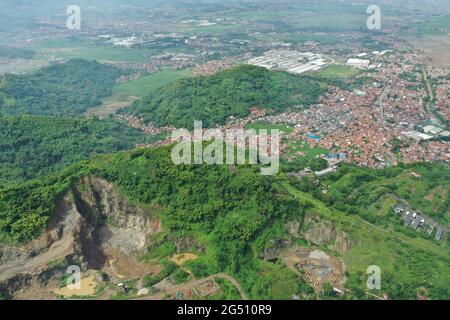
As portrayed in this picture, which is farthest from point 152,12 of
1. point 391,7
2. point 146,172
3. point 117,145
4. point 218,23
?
point 146,172

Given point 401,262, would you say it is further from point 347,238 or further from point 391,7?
point 391,7

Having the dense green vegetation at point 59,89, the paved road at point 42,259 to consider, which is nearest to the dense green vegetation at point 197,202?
the paved road at point 42,259

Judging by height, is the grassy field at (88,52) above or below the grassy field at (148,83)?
above

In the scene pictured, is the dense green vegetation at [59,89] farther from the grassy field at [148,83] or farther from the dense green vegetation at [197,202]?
the dense green vegetation at [197,202]

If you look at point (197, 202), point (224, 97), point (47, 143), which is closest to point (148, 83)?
point (224, 97)

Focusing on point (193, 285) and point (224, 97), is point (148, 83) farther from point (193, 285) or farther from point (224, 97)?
point (193, 285)

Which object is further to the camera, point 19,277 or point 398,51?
point 398,51
